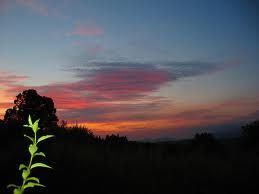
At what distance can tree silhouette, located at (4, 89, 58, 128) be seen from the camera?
29500 millimetres

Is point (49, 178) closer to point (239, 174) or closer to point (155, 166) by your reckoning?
point (155, 166)

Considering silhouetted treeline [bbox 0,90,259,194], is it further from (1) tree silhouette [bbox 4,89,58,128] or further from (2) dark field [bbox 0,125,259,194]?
(1) tree silhouette [bbox 4,89,58,128]

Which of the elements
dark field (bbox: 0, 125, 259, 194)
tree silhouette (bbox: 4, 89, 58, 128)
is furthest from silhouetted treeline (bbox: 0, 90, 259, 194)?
tree silhouette (bbox: 4, 89, 58, 128)

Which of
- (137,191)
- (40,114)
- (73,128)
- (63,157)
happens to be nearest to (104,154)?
(63,157)

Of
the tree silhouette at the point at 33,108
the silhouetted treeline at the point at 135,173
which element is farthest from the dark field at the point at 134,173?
the tree silhouette at the point at 33,108

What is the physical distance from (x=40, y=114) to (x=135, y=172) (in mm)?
18297

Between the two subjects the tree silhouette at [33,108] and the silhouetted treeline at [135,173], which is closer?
the silhouetted treeline at [135,173]

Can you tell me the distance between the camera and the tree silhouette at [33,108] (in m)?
29.5

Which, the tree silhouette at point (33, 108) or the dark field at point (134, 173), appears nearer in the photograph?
the dark field at point (134, 173)

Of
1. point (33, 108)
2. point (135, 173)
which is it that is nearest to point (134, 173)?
point (135, 173)

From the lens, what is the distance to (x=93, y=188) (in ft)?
40.0

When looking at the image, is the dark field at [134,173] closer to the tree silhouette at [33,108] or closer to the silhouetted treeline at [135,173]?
the silhouetted treeline at [135,173]

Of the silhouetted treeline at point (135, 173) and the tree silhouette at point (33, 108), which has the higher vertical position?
the tree silhouette at point (33, 108)

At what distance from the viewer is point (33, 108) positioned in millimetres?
30297
